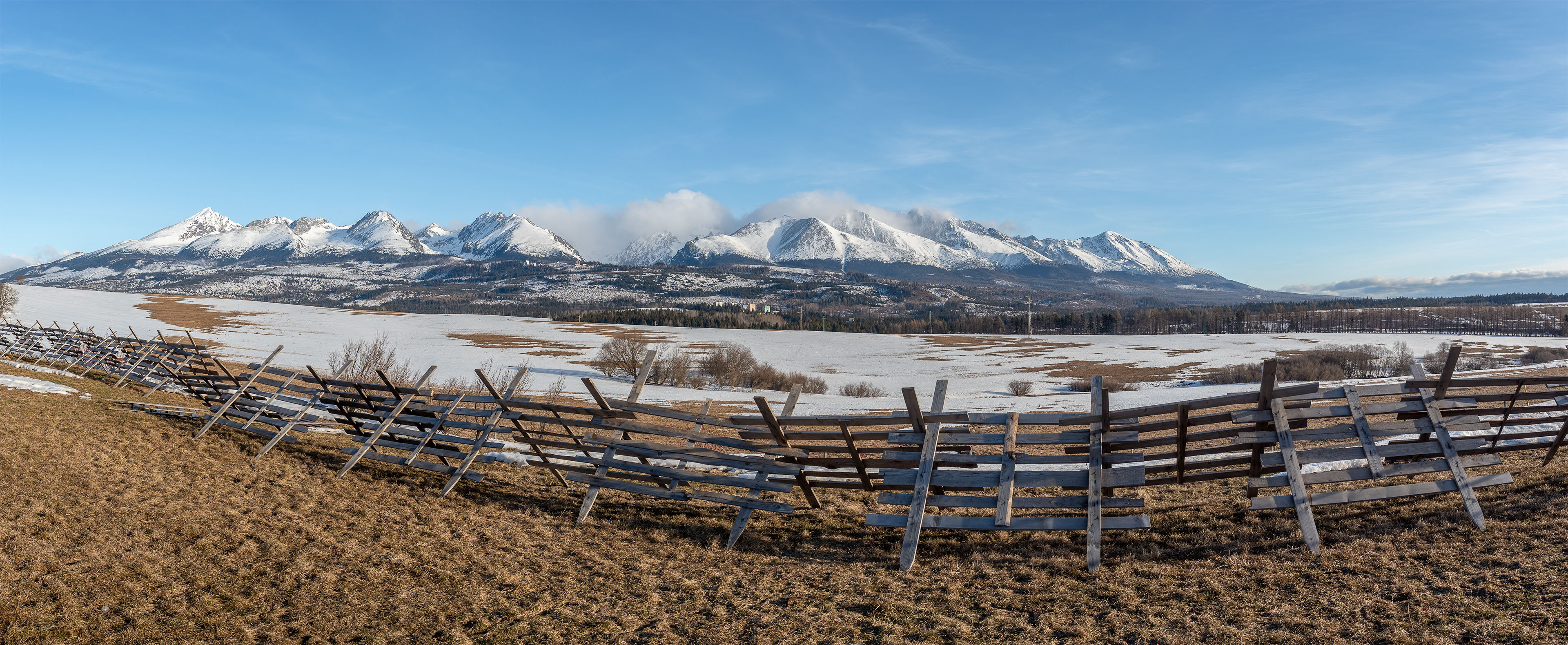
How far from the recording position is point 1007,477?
8.85 m

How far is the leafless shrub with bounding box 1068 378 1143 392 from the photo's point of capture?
135 feet

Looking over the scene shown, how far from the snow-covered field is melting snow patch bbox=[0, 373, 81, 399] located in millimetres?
19499

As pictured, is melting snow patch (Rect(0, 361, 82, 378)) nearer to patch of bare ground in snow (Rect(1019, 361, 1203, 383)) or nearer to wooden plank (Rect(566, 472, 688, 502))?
wooden plank (Rect(566, 472, 688, 502))

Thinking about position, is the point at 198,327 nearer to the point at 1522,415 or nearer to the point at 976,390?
the point at 976,390

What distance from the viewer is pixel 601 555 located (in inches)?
357

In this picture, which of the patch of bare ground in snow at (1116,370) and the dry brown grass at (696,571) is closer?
the dry brown grass at (696,571)

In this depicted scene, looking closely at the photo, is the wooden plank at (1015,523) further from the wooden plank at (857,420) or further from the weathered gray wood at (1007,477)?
the wooden plank at (857,420)

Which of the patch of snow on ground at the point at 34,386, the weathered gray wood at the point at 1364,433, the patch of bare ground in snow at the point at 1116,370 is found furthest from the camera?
the patch of bare ground in snow at the point at 1116,370

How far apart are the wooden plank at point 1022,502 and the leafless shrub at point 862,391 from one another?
34.6 m

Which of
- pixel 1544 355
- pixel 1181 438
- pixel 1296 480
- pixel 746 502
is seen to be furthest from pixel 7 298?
pixel 1544 355

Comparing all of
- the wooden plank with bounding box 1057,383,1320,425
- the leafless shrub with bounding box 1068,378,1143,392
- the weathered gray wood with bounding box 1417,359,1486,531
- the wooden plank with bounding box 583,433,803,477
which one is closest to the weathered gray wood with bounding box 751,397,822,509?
the wooden plank with bounding box 583,433,803,477

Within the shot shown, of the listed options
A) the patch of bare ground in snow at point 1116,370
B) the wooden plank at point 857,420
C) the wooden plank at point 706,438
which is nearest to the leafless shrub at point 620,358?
the patch of bare ground in snow at point 1116,370

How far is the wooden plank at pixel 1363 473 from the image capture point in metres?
8.22

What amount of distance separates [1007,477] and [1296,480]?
3101 mm
